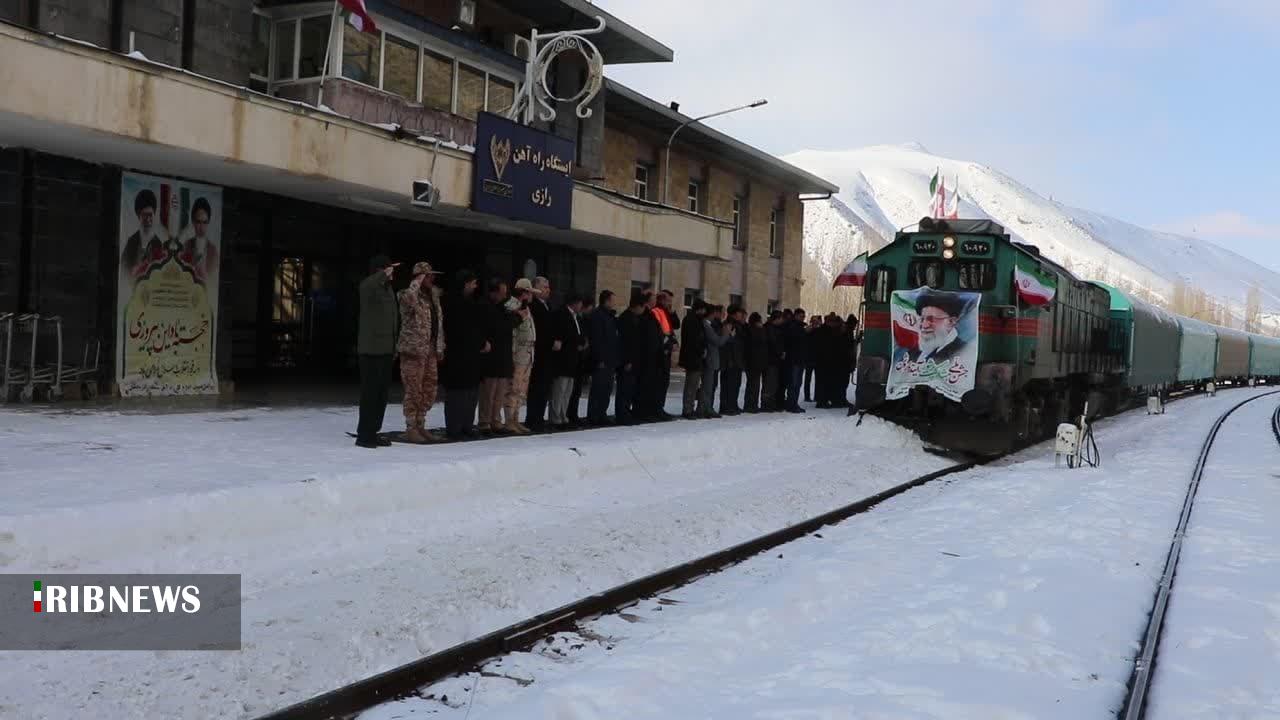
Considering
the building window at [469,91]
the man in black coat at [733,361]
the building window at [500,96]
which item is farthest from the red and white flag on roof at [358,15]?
the man in black coat at [733,361]

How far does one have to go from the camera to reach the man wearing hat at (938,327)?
646 inches

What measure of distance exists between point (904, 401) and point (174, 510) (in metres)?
12.4

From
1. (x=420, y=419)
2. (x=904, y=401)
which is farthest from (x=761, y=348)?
(x=420, y=419)

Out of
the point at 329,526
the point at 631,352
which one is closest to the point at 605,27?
the point at 631,352

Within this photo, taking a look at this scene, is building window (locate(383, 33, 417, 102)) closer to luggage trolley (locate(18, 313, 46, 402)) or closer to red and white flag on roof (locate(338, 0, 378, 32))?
red and white flag on roof (locate(338, 0, 378, 32))

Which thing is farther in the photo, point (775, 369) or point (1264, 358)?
point (1264, 358)

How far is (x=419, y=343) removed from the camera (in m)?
11.5

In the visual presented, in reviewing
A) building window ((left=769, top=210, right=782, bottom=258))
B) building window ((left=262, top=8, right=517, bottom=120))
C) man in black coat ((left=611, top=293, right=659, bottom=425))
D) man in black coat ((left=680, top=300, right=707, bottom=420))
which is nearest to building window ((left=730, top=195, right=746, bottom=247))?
building window ((left=769, top=210, right=782, bottom=258))

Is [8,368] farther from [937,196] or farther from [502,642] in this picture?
[937,196]

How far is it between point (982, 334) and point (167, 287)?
39.8ft

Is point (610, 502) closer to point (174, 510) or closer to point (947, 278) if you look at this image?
point (174, 510)

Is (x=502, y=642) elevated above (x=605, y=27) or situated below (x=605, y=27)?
below

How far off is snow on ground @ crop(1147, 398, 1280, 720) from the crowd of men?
7.41m

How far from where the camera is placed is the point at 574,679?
5.15 m
